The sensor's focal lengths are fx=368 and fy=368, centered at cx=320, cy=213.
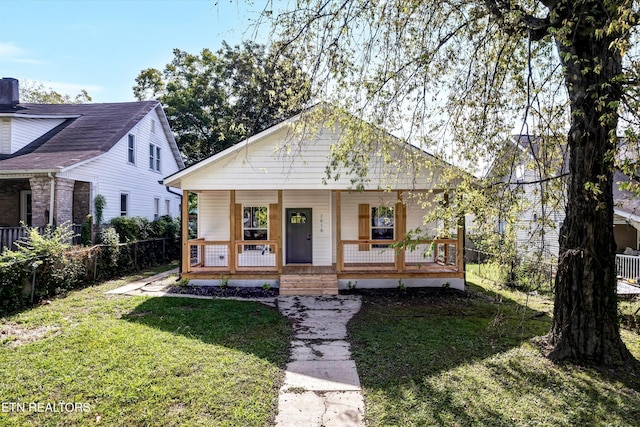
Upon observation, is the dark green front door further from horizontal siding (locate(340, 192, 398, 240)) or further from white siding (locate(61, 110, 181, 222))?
white siding (locate(61, 110, 181, 222))

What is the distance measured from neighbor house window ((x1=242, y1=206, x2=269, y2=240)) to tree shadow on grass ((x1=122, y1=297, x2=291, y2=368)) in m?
4.07

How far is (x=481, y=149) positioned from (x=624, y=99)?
2.17 meters

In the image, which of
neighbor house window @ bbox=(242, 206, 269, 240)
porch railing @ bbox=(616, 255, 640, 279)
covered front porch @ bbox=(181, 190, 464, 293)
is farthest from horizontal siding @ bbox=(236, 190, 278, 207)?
porch railing @ bbox=(616, 255, 640, 279)

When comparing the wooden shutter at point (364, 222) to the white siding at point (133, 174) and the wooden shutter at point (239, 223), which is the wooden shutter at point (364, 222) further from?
the white siding at point (133, 174)

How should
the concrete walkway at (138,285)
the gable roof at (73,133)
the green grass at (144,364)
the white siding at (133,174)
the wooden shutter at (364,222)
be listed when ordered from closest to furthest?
the green grass at (144,364)
the concrete walkway at (138,285)
the wooden shutter at (364,222)
the gable roof at (73,133)
the white siding at (133,174)

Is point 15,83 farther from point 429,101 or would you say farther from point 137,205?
point 429,101

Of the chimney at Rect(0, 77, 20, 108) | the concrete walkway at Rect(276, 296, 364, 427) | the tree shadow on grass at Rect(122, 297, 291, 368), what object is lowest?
the concrete walkway at Rect(276, 296, 364, 427)

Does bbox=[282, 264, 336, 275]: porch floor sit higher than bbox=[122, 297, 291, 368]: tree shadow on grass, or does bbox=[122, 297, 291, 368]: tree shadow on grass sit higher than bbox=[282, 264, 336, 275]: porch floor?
bbox=[282, 264, 336, 275]: porch floor

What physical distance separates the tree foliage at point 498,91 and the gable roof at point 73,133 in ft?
37.1

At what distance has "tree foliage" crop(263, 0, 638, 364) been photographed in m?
4.80

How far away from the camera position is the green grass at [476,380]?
12.6ft

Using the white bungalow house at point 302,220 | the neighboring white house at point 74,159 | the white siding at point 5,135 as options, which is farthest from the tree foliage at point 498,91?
the white siding at point 5,135

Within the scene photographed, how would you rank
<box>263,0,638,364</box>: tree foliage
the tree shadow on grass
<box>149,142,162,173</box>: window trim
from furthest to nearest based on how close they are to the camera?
<box>149,142,162,173</box>: window trim < the tree shadow on grass < <box>263,0,638,364</box>: tree foliage

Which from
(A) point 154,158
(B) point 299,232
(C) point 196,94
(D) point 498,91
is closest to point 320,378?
(D) point 498,91
